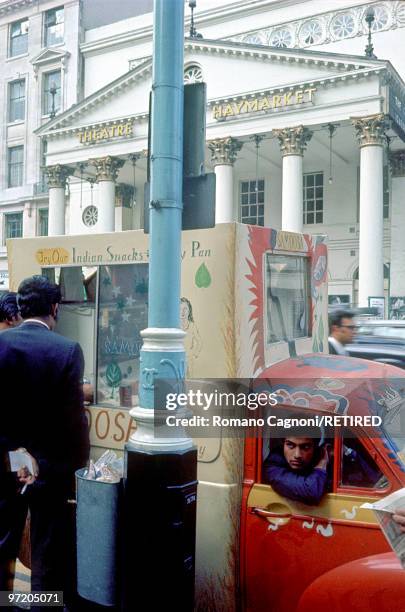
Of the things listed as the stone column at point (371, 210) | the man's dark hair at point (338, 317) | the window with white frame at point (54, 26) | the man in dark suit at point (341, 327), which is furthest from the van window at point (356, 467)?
the window with white frame at point (54, 26)

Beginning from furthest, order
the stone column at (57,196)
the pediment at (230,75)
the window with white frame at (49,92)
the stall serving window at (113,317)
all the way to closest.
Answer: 1. the window with white frame at (49,92)
2. the stone column at (57,196)
3. the pediment at (230,75)
4. the stall serving window at (113,317)

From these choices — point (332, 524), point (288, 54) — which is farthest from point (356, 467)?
point (288, 54)

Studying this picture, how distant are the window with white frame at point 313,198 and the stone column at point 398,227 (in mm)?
4061

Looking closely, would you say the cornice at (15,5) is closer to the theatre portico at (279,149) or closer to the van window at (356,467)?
the theatre portico at (279,149)

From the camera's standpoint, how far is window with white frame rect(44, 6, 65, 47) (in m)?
39.8

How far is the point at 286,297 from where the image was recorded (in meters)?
4.18

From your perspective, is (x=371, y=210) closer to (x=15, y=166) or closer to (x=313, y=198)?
(x=313, y=198)

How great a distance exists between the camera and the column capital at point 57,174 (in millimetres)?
34062

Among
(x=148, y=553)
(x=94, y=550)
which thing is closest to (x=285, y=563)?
(x=148, y=553)

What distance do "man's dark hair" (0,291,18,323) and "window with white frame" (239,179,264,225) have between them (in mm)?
29056

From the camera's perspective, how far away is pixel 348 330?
666 centimetres

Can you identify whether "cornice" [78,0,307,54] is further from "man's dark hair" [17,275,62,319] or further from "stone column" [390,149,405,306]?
"man's dark hair" [17,275,62,319]

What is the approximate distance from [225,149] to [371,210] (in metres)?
7.60
